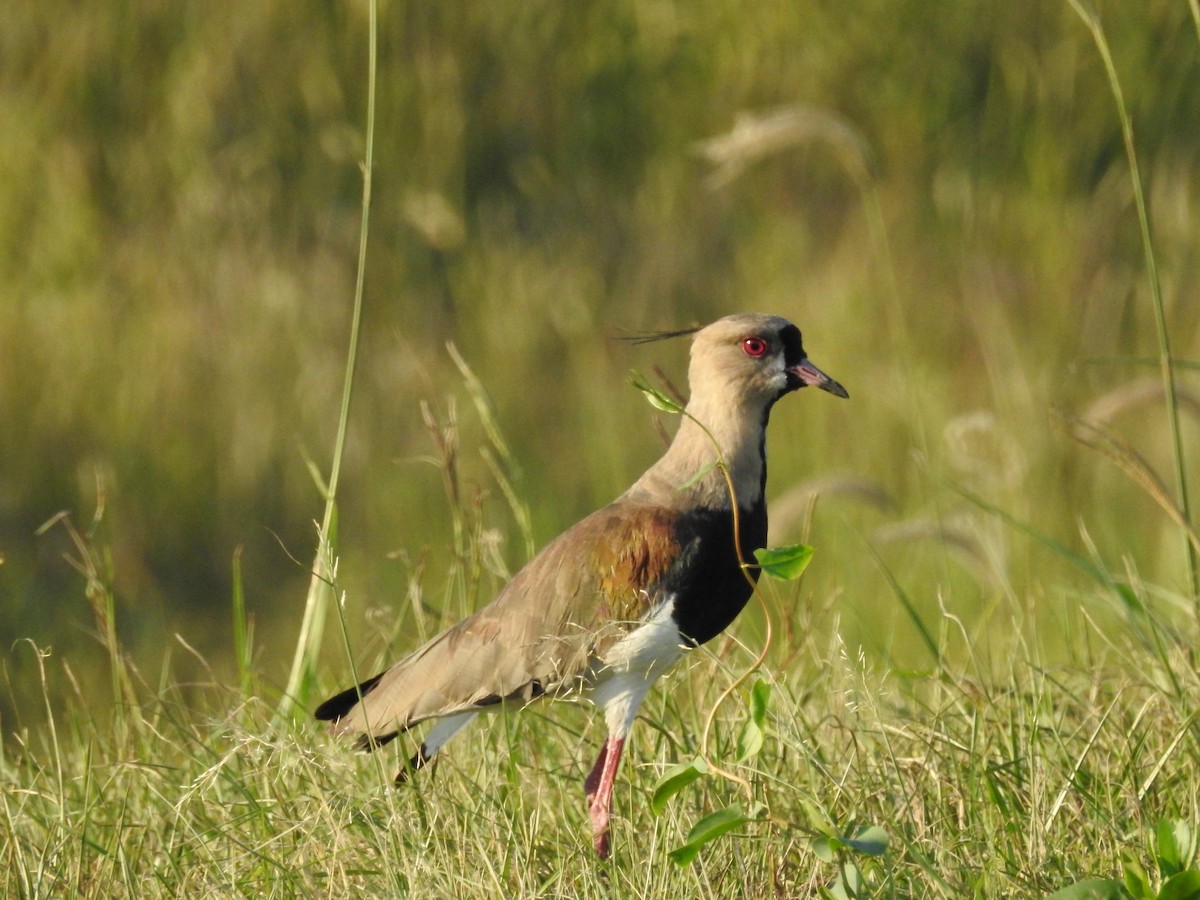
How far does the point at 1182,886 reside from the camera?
106 inches

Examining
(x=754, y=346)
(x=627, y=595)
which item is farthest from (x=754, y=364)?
(x=627, y=595)

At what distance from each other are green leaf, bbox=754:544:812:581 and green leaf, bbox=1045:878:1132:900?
64 cm

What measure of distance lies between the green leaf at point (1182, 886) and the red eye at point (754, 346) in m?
1.43

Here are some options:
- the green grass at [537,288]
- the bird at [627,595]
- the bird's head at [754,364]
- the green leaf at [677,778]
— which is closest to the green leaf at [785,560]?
the green leaf at [677,778]

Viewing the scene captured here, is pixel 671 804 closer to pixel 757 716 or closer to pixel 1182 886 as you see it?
pixel 757 716

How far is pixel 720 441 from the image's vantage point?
12.1 feet

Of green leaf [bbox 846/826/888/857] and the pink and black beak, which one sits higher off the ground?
the pink and black beak

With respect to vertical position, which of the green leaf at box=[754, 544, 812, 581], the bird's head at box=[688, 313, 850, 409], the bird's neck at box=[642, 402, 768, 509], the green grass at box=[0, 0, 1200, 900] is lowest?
the green grass at box=[0, 0, 1200, 900]

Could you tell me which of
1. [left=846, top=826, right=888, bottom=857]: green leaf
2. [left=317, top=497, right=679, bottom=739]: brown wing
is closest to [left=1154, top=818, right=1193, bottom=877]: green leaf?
[left=846, top=826, right=888, bottom=857]: green leaf

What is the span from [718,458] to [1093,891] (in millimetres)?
1201

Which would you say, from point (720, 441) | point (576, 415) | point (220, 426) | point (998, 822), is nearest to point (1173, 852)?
point (998, 822)

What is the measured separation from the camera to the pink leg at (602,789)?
10.9 feet

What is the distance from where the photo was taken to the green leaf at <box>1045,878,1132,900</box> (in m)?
2.73

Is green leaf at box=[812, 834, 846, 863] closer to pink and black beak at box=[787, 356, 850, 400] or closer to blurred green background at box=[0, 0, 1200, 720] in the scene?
pink and black beak at box=[787, 356, 850, 400]
